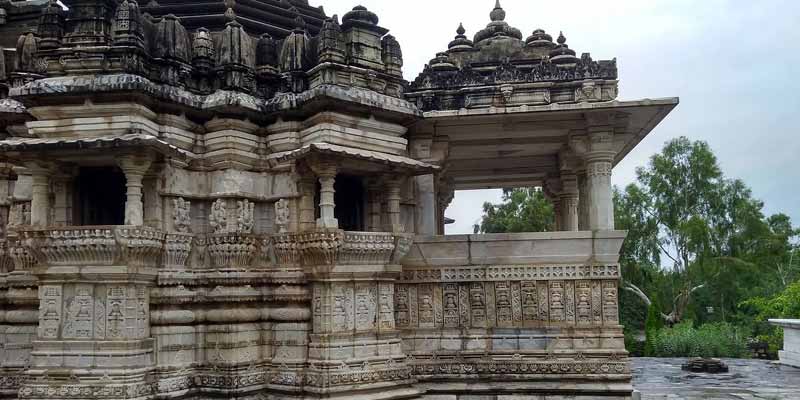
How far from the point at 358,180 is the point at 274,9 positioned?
3217mm

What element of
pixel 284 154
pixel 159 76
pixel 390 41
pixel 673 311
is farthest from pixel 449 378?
pixel 673 311

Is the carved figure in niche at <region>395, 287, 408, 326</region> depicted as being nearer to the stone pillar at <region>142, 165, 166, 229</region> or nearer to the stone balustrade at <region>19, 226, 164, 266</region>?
the stone pillar at <region>142, 165, 166, 229</region>

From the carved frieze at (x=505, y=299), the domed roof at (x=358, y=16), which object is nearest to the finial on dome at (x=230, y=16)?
the domed roof at (x=358, y=16)

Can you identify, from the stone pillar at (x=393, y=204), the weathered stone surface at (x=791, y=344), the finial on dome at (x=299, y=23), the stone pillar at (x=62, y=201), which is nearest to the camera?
the stone pillar at (x=62, y=201)

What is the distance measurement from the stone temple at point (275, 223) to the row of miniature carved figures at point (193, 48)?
3 centimetres

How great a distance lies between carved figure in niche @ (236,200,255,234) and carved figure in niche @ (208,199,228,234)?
0.16m

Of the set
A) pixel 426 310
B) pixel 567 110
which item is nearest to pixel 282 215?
pixel 426 310

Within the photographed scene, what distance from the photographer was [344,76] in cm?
912

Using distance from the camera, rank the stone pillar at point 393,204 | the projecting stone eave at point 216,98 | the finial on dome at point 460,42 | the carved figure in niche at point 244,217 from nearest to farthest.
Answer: the projecting stone eave at point 216,98 → the carved figure in niche at point 244,217 → the stone pillar at point 393,204 → the finial on dome at point 460,42

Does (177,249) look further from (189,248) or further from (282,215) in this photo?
(282,215)

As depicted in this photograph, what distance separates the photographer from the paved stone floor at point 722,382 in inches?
475

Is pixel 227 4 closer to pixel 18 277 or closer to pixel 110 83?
pixel 110 83

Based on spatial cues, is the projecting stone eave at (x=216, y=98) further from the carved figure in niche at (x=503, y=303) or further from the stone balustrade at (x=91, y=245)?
the carved figure in niche at (x=503, y=303)

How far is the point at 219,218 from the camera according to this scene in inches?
348
